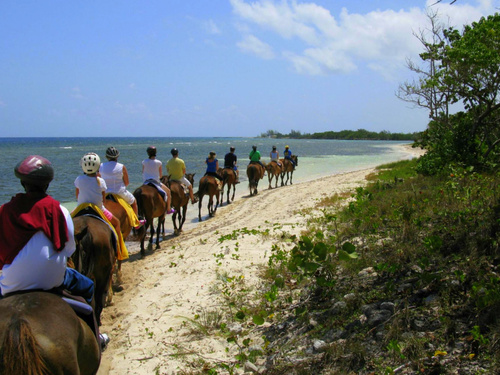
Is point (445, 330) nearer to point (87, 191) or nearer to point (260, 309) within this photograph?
point (260, 309)

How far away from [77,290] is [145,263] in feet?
18.8

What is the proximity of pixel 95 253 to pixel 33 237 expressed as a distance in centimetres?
235

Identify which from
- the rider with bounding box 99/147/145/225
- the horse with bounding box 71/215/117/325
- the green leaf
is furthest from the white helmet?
the green leaf

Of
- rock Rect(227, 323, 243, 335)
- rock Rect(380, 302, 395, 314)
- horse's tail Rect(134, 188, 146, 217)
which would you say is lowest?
rock Rect(227, 323, 243, 335)

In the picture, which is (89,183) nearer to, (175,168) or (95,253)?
(95,253)

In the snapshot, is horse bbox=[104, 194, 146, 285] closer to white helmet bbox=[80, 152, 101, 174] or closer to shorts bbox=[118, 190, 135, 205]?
shorts bbox=[118, 190, 135, 205]

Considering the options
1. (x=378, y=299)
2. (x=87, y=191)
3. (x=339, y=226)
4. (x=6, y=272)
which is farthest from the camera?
(x=339, y=226)

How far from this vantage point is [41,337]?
109 inches

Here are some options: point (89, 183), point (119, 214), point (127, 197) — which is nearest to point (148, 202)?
point (127, 197)

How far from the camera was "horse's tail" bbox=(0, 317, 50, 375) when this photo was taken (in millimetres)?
2578

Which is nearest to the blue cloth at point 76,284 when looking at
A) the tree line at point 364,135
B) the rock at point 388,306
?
the rock at point 388,306

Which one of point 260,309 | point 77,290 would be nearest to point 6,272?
point 77,290

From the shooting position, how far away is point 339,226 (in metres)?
8.01

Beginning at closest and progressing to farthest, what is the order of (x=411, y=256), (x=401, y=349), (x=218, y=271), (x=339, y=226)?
(x=401, y=349) < (x=411, y=256) < (x=218, y=271) < (x=339, y=226)
